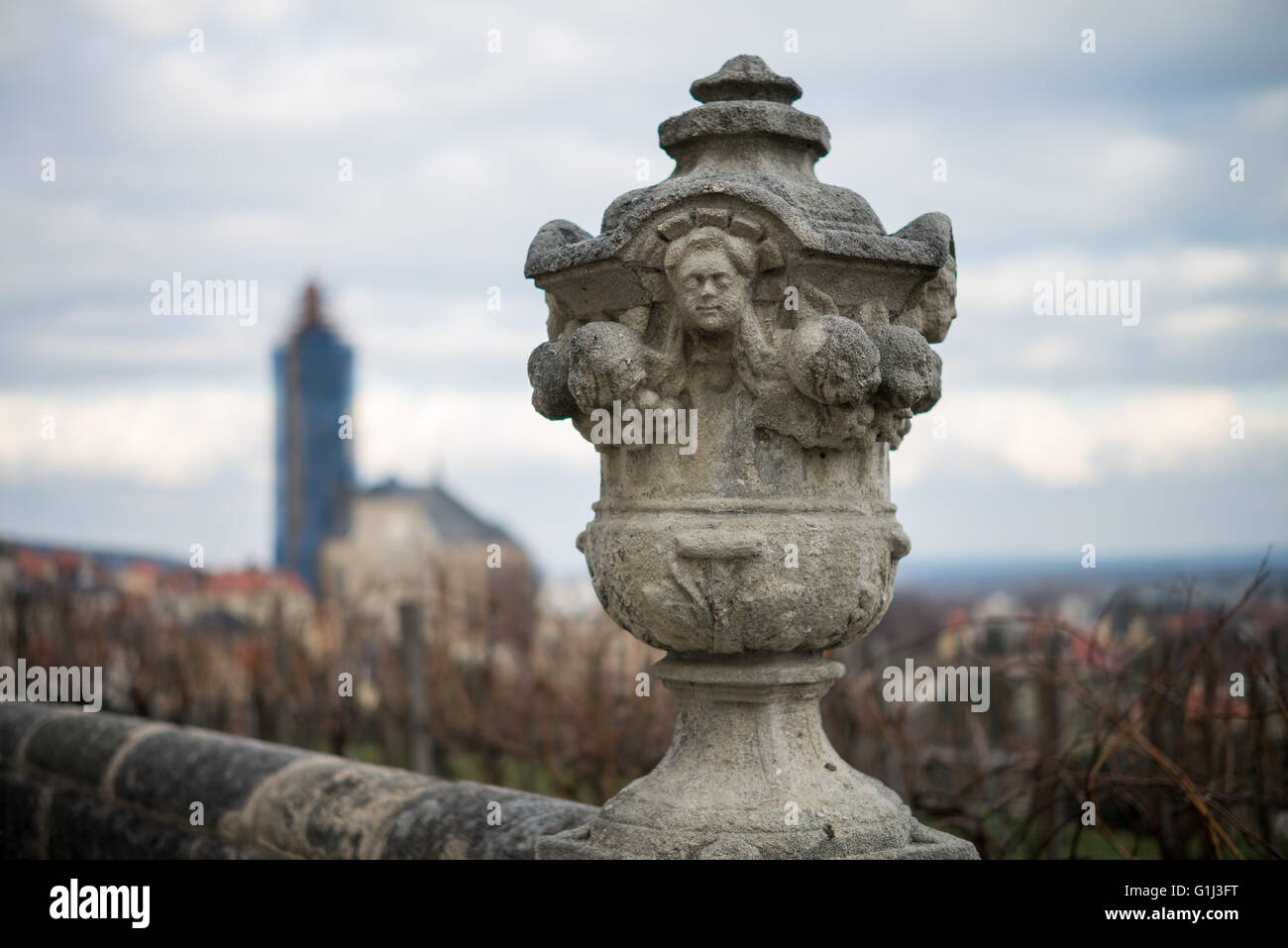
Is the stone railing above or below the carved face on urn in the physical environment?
below

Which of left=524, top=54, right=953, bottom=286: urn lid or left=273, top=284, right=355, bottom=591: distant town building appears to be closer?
left=524, top=54, right=953, bottom=286: urn lid

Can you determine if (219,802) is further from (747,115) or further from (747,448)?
(747,115)

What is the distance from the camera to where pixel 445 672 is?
26.0 feet

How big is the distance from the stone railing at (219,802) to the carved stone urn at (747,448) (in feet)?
1.97

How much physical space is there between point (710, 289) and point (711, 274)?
0.03 meters

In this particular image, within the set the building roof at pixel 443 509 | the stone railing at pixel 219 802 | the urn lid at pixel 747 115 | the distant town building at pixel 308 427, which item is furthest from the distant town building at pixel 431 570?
the distant town building at pixel 308 427

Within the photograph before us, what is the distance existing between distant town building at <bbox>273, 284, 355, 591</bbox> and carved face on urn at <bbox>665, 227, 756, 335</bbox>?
78.0ft

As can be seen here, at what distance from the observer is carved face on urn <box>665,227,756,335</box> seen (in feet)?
8.85

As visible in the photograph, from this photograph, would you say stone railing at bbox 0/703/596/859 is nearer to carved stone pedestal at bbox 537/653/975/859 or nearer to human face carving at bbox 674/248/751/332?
carved stone pedestal at bbox 537/653/975/859

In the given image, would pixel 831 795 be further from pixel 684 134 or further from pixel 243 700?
pixel 243 700

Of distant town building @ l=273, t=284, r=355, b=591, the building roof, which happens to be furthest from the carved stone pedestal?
distant town building @ l=273, t=284, r=355, b=591

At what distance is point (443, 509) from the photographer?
1922 centimetres
